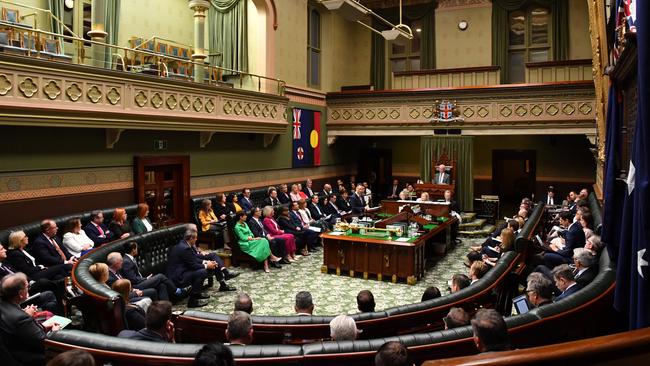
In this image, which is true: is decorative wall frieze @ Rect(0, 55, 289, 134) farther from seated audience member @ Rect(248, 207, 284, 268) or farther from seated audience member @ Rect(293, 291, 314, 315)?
seated audience member @ Rect(293, 291, 314, 315)

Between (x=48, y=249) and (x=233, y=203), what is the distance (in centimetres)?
524

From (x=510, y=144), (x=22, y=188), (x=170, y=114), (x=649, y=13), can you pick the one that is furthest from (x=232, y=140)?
(x=649, y=13)

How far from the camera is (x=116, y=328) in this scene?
15.2 feet

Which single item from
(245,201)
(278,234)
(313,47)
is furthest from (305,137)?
(278,234)

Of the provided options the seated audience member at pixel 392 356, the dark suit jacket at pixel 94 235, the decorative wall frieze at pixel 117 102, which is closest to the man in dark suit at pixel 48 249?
the dark suit jacket at pixel 94 235

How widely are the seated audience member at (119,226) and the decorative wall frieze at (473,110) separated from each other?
31.3ft

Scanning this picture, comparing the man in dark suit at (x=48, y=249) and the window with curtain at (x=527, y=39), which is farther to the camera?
the window with curtain at (x=527, y=39)

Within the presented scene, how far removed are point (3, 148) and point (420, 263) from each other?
24.5 feet

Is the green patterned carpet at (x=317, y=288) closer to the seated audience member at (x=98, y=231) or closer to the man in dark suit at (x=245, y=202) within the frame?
the seated audience member at (x=98, y=231)

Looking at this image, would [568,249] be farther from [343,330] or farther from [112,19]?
[112,19]

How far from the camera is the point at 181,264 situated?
7305mm

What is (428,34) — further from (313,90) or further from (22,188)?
(22,188)

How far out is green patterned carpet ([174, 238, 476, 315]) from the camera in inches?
286

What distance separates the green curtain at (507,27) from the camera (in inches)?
634
